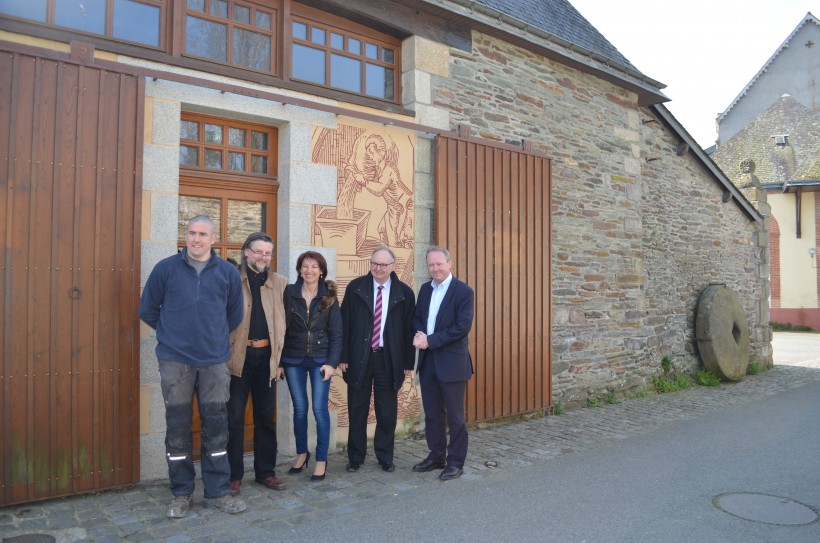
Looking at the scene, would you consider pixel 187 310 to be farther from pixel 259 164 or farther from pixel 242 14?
pixel 242 14

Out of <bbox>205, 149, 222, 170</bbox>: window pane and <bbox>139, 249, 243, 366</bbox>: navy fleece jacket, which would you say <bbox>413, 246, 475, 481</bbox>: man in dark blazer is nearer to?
<bbox>139, 249, 243, 366</bbox>: navy fleece jacket

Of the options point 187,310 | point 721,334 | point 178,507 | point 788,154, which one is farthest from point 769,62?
point 178,507

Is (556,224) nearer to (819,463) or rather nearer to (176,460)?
(819,463)

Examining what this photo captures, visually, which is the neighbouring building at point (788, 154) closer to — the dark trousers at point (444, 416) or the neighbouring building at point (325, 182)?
the neighbouring building at point (325, 182)

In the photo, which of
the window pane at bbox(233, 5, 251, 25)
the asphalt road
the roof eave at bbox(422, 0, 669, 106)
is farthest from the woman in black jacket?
the roof eave at bbox(422, 0, 669, 106)

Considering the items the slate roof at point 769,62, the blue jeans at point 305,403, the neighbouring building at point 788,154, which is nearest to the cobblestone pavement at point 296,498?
the blue jeans at point 305,403

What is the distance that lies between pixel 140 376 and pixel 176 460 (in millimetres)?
866

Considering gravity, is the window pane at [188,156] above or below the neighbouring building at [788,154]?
below

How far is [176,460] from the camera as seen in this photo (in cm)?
410

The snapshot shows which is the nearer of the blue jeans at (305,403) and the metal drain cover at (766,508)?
the metal drain cover at (766,508)

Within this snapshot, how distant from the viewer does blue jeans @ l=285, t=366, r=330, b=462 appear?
4805 mm

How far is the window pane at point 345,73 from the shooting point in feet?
20.0

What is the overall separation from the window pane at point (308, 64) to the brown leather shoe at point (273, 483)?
3.45m

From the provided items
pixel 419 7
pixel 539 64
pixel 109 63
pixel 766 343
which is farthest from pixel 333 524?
pixel 766 343
